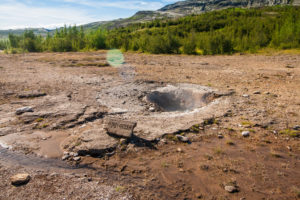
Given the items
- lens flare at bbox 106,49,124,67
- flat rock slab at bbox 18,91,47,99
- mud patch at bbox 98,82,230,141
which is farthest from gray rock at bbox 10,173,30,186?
lens flare at bbox 106,49,124,67

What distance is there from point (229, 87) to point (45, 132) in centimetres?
725

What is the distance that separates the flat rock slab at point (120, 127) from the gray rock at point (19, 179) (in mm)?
1856

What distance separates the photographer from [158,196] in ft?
9.62

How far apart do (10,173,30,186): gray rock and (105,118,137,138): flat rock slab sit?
186 cm

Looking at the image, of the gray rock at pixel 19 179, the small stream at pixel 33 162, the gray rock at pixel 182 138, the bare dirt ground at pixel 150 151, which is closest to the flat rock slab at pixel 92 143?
the bare dirt ground at pixel 150 151

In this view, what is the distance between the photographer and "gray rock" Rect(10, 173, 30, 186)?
317 cm

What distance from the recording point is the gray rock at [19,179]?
10.4ft

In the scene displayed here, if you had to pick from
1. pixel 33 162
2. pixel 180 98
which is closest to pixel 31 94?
pixel 33 162

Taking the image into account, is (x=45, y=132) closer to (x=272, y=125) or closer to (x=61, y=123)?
(x=61, y=123)

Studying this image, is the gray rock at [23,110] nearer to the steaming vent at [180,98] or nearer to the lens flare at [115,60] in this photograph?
the steaming vent at [180,98]

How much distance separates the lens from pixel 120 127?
455cm

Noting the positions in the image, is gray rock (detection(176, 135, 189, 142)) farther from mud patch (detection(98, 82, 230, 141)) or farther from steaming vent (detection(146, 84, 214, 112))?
steaming vent (detection(146, 84, 214, 112))

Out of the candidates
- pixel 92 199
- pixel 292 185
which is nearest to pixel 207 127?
pixel 292 185

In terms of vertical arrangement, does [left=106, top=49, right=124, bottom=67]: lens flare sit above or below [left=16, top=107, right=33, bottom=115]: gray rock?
above
